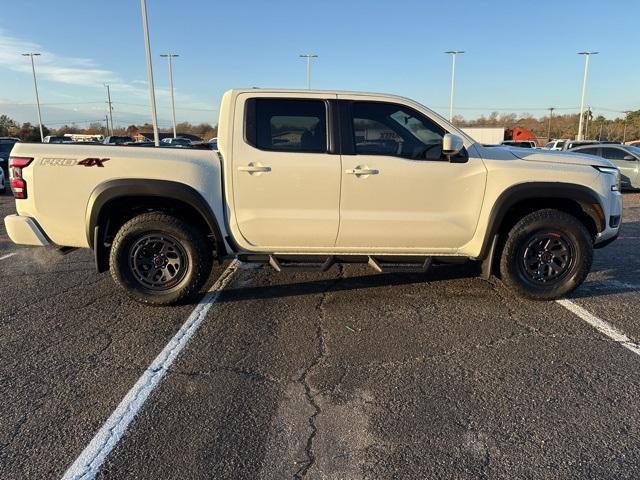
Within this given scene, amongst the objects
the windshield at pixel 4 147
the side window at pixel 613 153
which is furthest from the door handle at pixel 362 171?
the windshield at pixel 4 147

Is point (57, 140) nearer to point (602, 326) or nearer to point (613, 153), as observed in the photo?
point (602, 326)

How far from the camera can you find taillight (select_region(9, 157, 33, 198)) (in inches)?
168

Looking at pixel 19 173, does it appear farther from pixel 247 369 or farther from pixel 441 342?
pixel 441 342

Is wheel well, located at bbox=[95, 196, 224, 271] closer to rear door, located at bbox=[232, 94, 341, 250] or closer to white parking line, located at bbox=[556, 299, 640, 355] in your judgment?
rear door, located at bbox=[232, 94, 341, 250]

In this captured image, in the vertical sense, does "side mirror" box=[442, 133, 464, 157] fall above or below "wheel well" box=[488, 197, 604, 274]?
above

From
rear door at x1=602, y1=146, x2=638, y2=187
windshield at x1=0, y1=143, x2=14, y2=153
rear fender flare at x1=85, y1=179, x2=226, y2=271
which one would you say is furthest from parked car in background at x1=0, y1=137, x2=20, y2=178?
rear door at x1=602, y1=146, x2=638, y2=187

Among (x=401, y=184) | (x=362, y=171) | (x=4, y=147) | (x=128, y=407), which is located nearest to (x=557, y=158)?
(x=401, y=184)

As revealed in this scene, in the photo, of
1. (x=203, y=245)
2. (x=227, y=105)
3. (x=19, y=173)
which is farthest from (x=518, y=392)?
(x=19, y=173)

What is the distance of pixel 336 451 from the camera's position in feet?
8.30

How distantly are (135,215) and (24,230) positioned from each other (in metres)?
0.96

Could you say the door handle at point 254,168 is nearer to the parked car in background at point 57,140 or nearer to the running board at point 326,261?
the running board at point 326,261

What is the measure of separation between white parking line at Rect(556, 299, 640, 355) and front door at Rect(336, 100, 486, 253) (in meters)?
1.23

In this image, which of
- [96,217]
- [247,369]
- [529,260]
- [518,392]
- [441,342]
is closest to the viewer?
[518,392]

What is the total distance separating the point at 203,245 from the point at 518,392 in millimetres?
2899
